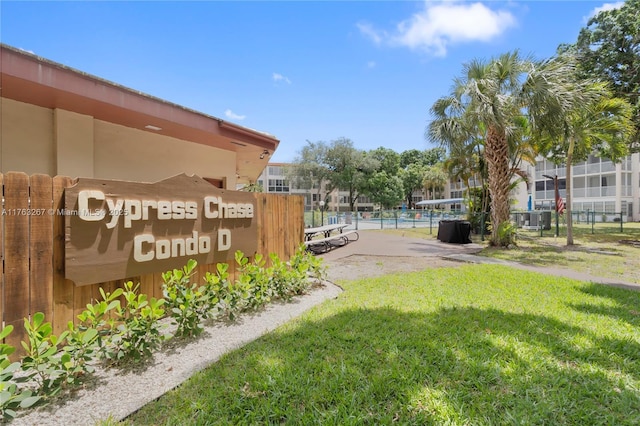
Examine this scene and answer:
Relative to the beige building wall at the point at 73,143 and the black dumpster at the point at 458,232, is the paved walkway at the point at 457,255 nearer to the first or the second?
the black dumpster at the point at 458,232

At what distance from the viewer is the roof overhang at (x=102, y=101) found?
366cm

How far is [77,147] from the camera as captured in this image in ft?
16.8

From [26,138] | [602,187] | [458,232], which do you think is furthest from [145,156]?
[602,187]

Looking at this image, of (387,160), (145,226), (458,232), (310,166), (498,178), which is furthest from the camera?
(387,160)

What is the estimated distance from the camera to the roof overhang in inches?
144

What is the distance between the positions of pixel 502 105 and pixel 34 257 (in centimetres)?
1235

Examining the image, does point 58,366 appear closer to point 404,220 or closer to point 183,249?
point 183,249

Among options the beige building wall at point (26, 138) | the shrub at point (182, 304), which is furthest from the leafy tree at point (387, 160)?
the shrub at point (182, 304)

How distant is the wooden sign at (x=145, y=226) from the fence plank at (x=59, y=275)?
0.08 m

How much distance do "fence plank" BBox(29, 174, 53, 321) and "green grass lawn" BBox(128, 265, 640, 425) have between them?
1.49 metres

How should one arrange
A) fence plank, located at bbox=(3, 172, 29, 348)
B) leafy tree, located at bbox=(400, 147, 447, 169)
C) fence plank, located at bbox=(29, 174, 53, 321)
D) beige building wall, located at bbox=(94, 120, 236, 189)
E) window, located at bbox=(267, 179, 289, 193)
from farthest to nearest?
leafy tree, located at bbox=(400, 147, 447, 169) → window, located at bbox=(267, 179, 289, 193) → beige building wall, located at bbox=(94, 120, 236, 189) → fence plank, located at bbox=(29, 174, 53, 321) → fence plank, located at bbox=(3, 172, 29, 348)

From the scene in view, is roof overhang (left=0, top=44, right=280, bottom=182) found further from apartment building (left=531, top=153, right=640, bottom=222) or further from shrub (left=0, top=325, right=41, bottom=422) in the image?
apartment building (left=531, top=153, right=640, bottom=222)

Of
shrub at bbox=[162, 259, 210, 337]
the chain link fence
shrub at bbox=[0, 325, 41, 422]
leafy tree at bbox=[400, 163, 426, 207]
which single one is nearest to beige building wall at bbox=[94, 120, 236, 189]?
shrub at bbox=[162, 259, 210, 337]

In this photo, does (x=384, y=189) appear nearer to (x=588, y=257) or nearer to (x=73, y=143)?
(x=588, y=257)
